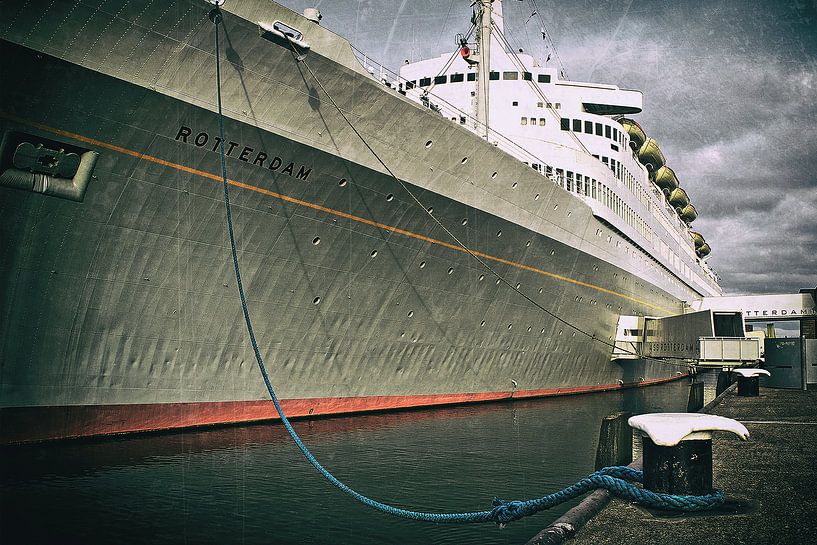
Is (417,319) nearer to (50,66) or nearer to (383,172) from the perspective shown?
(383,172)

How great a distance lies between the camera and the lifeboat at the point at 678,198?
4388 centimetres

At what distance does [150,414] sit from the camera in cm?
1093

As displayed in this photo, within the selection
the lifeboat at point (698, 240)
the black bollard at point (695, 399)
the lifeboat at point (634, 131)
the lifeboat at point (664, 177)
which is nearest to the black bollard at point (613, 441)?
the black bollard at point (695, 399)

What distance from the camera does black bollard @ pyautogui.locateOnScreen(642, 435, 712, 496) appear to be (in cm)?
450

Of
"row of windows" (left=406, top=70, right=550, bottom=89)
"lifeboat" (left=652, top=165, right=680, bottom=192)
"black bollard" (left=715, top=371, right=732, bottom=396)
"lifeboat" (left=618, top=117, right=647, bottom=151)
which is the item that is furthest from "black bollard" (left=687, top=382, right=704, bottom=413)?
"lifeboat" (left=652, top=165, right=680, bottom=192)

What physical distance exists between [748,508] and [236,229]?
9.02 metres

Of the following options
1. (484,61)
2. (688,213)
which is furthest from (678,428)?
(688,213)

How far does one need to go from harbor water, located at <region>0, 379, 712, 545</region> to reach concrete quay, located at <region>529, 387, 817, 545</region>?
91.1 inches

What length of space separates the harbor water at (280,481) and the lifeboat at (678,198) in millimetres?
34184

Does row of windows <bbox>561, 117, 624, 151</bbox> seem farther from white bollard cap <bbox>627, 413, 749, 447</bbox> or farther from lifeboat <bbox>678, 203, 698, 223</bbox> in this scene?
lifeboat <bbox>678, 203, 698, 223</bbox>

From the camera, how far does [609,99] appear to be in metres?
28.0

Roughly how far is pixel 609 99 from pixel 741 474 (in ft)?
81.0

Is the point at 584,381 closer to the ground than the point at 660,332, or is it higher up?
closer to the ground

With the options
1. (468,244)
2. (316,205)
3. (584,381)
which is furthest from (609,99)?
(316,205)
